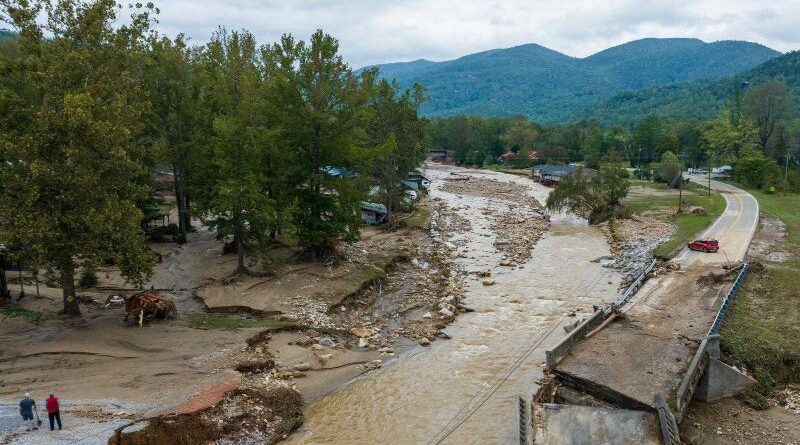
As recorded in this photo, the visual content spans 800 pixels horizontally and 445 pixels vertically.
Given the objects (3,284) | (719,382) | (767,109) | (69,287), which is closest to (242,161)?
(69,287)

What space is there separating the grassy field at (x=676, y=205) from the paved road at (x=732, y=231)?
83 centimetres

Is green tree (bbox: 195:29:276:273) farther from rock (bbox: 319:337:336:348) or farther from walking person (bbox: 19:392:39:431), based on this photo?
walking person (bbox: 19:392:39:431)

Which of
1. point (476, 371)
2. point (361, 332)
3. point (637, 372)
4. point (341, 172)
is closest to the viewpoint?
point (637, 372)

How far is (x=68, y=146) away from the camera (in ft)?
70.4

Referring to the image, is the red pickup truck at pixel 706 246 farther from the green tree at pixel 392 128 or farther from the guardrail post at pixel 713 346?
the green tree at pixel 392 128

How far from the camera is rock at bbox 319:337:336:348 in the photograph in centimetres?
2422

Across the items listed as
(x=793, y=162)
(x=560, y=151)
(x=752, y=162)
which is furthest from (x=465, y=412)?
(x=560, y=151)

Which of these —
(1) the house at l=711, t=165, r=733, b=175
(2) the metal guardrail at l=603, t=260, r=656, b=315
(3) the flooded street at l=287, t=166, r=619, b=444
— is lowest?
(3) the flooded street at l=287, t=166, r=619, b=444

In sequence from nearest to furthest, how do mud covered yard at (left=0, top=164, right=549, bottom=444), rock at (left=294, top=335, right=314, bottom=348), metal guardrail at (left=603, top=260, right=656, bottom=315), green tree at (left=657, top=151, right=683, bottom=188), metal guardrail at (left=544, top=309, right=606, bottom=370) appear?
mud covered yard at (left=0, top=164, right=549, bottom=444) → metal guardrail at (left=544, top=309, right=606, bottom=370) → rock at (left=294, top=335, right=314, bottom=348) → metal guardrail at (left=603, top=260, right=656, bottom=315) → green tree at (left=657, top=151, right=683, bottom=188)

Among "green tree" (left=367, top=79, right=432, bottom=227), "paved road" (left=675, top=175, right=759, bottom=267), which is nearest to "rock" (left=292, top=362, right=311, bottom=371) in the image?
"paved road" (left=675, top=175, right=759, bottom=267)

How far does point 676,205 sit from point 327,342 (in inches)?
1979

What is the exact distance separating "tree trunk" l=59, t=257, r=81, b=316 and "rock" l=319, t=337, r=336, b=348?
1076cm

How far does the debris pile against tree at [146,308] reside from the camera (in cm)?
2430

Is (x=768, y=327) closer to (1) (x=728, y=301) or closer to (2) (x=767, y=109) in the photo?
(1) (x=728, y=301)
